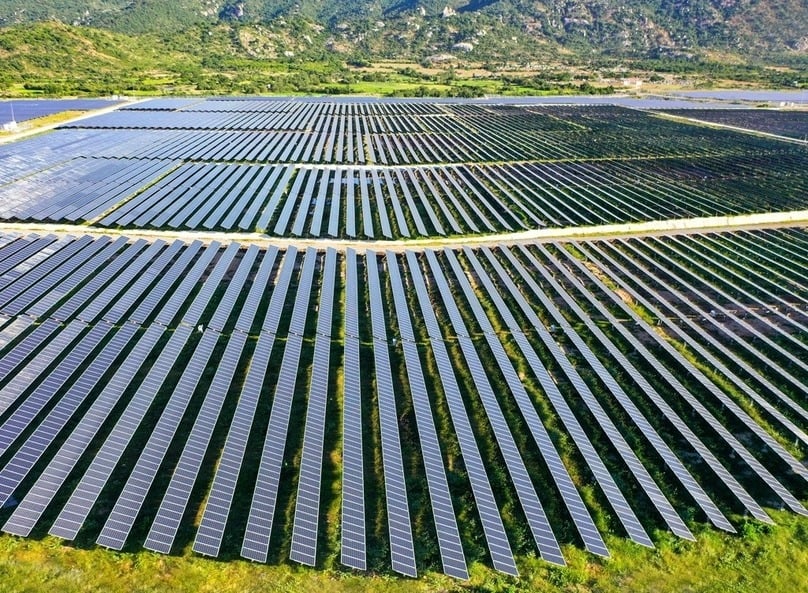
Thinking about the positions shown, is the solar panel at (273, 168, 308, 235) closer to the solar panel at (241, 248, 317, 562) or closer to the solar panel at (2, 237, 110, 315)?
the solar panel at (2, 237, 110, 315)

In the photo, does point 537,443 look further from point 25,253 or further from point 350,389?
point 25,253

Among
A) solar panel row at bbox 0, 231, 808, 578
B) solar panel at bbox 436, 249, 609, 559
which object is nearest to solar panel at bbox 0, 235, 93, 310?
solar panel row at bbox 0, 231, 808, 578

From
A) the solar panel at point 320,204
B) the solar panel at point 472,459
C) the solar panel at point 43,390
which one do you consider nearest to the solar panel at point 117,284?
the solar panel at point 43,390

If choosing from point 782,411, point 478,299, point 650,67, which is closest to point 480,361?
point 478,299

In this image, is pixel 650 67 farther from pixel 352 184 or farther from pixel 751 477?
pixel 751 477

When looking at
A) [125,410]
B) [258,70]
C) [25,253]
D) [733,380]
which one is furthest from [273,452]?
[258,70]
